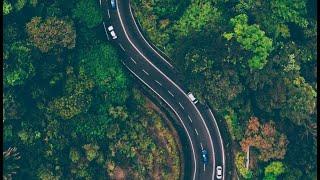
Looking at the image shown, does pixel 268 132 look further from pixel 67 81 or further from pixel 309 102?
pixel 67 81

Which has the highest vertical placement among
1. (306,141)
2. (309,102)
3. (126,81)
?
(126,81)

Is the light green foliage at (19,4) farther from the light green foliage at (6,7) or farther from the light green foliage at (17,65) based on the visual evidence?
the light green foliage at (17,65)

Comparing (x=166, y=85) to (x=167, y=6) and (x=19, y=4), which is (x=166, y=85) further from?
(x=19, y=4)

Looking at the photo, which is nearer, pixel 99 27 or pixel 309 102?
pixel 309 102

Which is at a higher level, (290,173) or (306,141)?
(306,141)

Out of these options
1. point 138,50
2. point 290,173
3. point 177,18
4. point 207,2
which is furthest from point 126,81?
point 290,173

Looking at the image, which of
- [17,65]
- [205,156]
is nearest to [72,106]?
[17,65]

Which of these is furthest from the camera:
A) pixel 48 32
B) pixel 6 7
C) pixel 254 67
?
pixel 254 67
